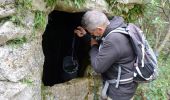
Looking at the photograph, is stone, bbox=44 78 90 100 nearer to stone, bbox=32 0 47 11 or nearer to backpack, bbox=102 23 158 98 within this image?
backpack, bbox=102 23 158 98

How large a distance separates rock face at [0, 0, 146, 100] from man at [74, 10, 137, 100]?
1.91 ft

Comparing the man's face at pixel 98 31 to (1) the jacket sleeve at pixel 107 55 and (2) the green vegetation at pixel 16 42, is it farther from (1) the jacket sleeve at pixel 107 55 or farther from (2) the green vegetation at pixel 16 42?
(2) the green vegetation at pixel 16 42

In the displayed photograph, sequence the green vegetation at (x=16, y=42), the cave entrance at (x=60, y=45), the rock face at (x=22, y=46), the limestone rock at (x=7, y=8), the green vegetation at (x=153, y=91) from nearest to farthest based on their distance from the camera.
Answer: the limestone rock at (x=7, y=8) → the rock face at (x=22, y=46) → the green vegetation at (x=16, y=42) → the cave entrance at (x=60, y=45) → the green vegetation at (x=153, y=91)

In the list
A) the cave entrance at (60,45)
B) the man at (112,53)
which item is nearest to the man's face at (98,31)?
the man at (112,53)

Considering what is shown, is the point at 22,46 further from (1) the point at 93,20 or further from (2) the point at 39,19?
(1) the point at 93,20

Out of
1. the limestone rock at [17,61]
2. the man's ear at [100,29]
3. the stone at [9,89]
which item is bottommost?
the stone at [9,89]

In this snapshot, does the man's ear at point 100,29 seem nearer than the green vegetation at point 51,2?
Yes

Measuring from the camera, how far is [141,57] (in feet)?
13.0

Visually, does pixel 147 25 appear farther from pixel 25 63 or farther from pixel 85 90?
pixel 25 63

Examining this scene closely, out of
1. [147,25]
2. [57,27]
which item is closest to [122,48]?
[57,27]

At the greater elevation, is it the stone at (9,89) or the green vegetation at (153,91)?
the stone at (9,89)

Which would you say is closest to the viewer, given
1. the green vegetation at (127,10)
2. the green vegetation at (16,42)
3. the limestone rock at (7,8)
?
the limestone rock at (7,8)

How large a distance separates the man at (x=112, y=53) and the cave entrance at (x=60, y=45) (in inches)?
54.0

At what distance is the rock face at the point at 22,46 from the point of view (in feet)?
12.7
